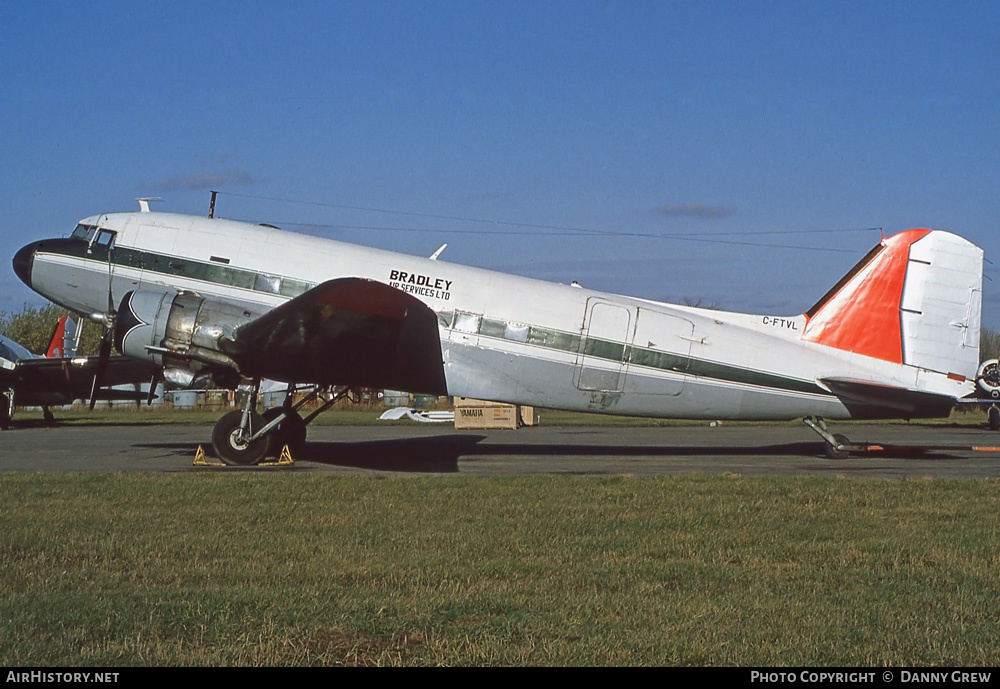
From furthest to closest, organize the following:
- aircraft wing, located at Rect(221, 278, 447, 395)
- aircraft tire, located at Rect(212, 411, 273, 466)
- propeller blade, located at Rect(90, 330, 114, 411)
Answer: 1. propeller blade, located at Rect(90, 330, 114, 411)
2. aircraft tire, located at Rect(212, 411, 273, 466)
3. aircraft wing, located at Rect(221, 278, 447, 395)

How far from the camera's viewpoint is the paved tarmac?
585 inches

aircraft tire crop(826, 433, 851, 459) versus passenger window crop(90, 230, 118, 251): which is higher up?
passenger window crop(90, 230, 118, 251)

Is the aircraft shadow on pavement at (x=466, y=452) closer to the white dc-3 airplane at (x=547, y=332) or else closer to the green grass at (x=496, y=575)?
the white dc-3 airplane at (x=547, y=332)

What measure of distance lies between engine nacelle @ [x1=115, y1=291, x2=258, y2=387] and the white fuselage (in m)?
0.64

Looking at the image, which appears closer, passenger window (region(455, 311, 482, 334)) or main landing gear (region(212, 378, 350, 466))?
main landing gear (region(212, 378, 350, 466))

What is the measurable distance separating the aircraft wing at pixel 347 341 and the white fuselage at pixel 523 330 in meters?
0.47

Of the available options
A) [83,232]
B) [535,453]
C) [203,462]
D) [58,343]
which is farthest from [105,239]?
[58,343]

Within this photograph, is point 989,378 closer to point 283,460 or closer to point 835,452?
point 835,452

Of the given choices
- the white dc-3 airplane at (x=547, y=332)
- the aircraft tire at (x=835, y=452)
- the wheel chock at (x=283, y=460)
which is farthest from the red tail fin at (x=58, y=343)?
the aircraft tire at (x=835, y=452)

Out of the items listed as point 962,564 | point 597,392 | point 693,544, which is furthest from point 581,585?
point 597,392

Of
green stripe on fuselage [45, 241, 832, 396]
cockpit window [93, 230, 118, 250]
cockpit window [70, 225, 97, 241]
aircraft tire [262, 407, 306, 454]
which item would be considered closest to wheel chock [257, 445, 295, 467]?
aircraft tire [262, 407, 306, 454]

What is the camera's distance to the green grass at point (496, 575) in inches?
208

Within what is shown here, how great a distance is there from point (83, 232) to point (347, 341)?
5.58 meters

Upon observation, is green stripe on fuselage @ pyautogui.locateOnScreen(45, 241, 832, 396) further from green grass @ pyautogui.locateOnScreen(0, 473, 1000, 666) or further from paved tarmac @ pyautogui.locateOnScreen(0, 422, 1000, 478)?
green grass @ pyautogui.locateOnScreen(0, 473, 1000, 666)
